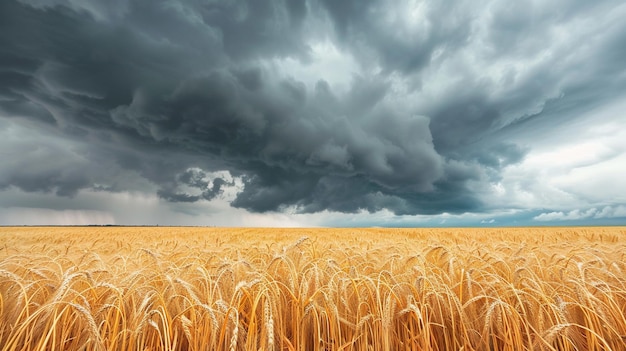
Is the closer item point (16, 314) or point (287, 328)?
point (16, 314)

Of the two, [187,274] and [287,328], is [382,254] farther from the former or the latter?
[187,274]

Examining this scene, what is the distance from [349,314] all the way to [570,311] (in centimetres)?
216

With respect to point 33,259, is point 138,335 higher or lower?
lower

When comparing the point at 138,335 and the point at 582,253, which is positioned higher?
the point at 582,253

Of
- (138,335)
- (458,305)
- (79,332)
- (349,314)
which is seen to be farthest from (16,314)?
(458,305)

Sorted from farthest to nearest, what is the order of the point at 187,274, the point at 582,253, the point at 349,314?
the point at 582,253 → the point at 187,274 → the point at 349,314

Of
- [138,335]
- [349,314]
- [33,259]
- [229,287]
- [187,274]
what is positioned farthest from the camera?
[33,259]

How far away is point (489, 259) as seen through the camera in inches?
175

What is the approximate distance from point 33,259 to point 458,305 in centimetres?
547

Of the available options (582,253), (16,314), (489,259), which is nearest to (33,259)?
(16,314)

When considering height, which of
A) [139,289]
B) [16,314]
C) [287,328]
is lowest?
[287,328]

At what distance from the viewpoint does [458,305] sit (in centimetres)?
249

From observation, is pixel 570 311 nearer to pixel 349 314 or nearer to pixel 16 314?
pixel 349 314

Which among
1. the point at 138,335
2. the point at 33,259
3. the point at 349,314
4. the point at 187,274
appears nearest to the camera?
the point at 138,335
